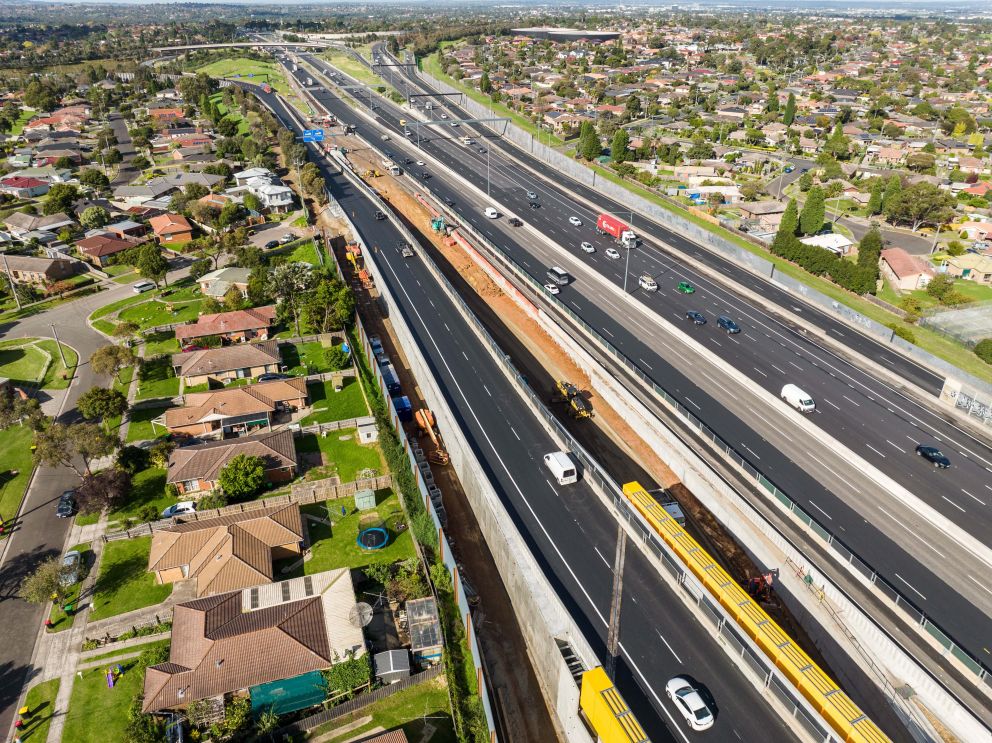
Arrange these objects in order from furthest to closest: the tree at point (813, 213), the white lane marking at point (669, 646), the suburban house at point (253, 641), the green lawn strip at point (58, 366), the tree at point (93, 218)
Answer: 1. the tree at point (93, 218)
2. the tree at point (813, 213)
3. the green lawn strip at point (58, 366)
4. the suburban house at point (253, 641)
5. the white lane marking at point (669, 646)

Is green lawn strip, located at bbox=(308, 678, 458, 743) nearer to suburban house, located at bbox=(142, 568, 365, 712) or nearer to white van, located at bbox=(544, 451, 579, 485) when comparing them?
suburban house, located at bbox=(142, 568, 365, 712)

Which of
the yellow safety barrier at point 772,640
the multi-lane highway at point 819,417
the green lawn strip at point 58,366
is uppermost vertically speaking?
the yellow safety barrier at point 772,640

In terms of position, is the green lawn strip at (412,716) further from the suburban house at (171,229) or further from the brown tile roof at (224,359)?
the suburban house at (171,229)

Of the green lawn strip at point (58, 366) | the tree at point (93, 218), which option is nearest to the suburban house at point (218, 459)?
the green lawn strip at point (58, 366)

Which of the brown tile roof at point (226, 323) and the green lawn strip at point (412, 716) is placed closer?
the green lawn strip at point (412, 716)

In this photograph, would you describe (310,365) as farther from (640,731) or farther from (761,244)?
(761,244)

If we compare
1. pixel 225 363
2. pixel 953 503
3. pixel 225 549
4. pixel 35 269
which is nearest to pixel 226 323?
pixel 225 363

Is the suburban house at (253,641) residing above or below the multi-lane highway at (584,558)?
below

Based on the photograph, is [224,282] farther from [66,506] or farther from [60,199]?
[60,199]
